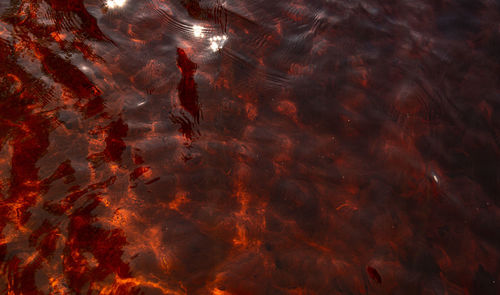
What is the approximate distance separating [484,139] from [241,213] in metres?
2.71

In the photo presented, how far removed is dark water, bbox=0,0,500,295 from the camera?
2361 millimetres

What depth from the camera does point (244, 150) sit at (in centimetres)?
296

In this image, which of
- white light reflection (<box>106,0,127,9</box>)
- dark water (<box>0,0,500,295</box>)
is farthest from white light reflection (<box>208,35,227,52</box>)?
white light reflection (<box>106,0,127,9</box>)

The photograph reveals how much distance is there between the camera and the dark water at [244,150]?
2.36m

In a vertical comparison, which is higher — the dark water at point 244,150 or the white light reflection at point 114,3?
the white light reflection at point 114,3

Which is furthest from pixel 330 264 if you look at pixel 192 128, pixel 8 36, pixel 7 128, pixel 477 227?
pixel 8 36

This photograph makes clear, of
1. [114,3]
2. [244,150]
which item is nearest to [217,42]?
[114,3]

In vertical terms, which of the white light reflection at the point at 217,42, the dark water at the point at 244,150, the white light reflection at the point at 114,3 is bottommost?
the dark water at the point at 244,150

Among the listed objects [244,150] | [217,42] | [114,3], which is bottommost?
[244,150]

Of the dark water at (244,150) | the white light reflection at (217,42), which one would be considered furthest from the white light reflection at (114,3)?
the white light reflection at (217,42)

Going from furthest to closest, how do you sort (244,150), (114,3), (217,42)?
(114,3)
(217,42)
(244,150)

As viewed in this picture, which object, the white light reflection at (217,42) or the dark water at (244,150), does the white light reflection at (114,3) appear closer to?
the dark water at (244,150)

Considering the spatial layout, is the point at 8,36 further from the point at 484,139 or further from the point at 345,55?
the point at 484,139

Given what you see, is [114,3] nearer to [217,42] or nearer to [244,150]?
[217,42]
